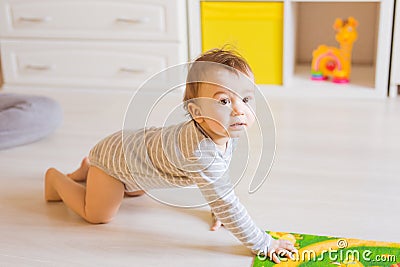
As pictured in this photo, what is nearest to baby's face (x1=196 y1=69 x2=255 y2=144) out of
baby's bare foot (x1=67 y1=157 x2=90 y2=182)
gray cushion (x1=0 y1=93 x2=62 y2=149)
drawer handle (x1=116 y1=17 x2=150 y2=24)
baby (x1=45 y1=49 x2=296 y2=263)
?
baby (x1=45 y1=49 x2=296 y2=263)

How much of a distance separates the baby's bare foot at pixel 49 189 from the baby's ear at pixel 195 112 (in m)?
0.48

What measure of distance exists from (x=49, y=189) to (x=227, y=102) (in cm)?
60

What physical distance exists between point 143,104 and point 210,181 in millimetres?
325

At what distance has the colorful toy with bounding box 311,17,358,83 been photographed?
2.39m

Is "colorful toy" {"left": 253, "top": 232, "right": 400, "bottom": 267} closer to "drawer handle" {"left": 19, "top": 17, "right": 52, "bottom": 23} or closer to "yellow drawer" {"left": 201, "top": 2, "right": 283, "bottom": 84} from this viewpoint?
"yellow drawer" {"left": 201, "top": 2, "right": 283, "bottom": 84}

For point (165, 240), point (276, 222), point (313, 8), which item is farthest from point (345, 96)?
point (165, 240)

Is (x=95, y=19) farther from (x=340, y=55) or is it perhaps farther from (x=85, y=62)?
(x=340, y=55)

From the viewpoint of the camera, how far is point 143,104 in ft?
4.72

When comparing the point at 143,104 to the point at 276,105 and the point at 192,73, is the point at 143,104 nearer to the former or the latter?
the point at 192,73

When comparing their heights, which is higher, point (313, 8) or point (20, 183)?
point (313, 8)

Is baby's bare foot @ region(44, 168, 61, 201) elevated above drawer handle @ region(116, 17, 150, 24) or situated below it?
below

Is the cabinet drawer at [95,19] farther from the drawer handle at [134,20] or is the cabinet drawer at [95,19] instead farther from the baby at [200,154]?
the baby at [200,154]

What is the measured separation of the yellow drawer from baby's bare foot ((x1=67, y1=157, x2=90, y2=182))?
3.05 ft

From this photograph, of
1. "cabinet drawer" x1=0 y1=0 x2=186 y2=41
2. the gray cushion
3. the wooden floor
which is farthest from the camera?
"cabinet drawer" x1=0 y1=0 x2=186 y2=41
